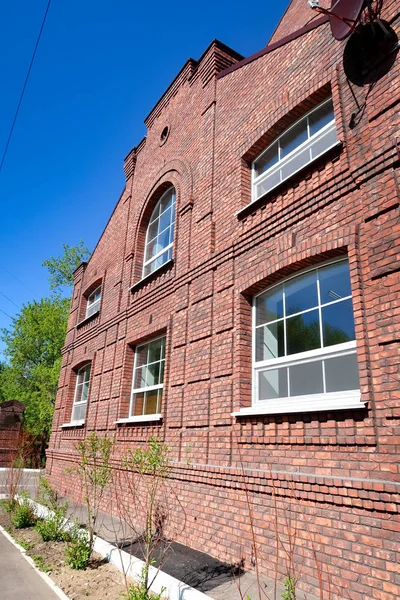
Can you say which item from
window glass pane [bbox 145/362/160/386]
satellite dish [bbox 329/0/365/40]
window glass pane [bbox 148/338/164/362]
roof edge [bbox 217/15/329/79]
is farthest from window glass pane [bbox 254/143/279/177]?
window glass pane [bbox 145/362/160/386]

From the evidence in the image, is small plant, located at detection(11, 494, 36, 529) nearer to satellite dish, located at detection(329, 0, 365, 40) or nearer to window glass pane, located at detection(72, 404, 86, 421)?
window glass pane, located at detection(72, 404, 86, 421)

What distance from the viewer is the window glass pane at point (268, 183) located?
6.57 metres

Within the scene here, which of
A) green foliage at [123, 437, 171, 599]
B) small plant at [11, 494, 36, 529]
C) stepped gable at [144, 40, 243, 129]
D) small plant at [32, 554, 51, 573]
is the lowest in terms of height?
small plant at [32, 554, 51, 573]

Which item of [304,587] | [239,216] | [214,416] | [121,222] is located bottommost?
[304,587]

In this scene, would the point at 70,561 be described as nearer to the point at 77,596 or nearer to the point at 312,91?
the point at 77,596

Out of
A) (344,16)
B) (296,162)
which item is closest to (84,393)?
(296,162)

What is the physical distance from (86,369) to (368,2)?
448 inches

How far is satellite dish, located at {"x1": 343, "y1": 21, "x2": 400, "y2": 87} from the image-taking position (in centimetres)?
475

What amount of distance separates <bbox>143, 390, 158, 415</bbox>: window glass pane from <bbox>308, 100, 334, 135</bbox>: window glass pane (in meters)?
5.50

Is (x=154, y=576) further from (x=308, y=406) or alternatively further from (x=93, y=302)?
(x=93, y=302)

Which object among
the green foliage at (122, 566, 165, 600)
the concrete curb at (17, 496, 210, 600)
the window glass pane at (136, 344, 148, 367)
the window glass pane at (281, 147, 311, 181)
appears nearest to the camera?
the green foliage at (122, 566, 165, 600)

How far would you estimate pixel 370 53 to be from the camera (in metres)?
5.02

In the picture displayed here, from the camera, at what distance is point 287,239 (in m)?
5.49

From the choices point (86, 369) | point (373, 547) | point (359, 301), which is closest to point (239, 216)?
point (359, 301)
